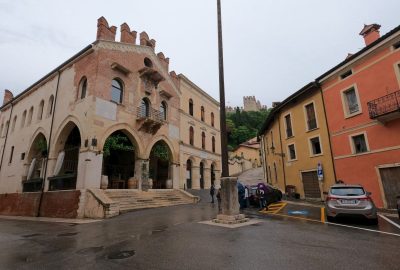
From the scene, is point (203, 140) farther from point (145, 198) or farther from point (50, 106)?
point (50, 106)

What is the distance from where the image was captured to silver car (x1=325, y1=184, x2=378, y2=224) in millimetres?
9039

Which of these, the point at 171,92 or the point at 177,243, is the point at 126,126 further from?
the point at 177,243

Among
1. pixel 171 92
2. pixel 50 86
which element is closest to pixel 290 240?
pixel 171 92

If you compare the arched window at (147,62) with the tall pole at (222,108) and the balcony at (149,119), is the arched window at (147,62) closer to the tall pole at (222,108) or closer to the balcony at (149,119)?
the balcony at (149,119)

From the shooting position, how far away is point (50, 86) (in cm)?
2277

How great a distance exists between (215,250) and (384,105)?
47.3ft

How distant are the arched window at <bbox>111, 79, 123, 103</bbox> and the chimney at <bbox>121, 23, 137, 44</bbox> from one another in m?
4.50

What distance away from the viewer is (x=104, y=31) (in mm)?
19703

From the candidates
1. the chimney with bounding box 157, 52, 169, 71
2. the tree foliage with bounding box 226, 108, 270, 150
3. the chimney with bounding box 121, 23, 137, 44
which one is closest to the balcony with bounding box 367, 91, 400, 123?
the chimney with bounding box 157, 52, 169, 71

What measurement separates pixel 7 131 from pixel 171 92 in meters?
20.7

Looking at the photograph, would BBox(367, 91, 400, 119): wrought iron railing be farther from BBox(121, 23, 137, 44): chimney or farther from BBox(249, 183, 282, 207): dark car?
BBox(121, 23, 137, 44): chimney

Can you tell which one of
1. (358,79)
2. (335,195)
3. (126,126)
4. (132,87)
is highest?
(132,87)

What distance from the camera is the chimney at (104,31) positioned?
766 inches

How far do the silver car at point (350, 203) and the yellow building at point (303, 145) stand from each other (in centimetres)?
850
